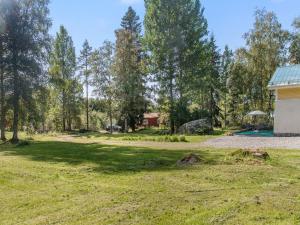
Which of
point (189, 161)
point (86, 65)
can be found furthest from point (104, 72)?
point (189, 161)

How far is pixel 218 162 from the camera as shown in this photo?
390 inches

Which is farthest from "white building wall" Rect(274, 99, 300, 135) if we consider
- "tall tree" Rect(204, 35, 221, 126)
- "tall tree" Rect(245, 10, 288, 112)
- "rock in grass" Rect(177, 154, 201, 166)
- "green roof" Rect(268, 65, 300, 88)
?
"tall tree" Rect(204, 35, 221, 126)

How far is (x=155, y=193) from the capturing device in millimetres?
6527

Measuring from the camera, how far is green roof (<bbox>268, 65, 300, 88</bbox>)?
22.8 meters

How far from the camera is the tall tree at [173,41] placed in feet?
102

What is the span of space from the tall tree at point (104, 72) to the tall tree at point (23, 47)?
17338mm

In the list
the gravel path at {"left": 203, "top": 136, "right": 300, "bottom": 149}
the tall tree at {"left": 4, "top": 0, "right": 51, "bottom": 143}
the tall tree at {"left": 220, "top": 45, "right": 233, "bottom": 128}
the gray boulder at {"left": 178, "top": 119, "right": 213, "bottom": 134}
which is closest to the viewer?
the gravel path at {"left": 203, "top": 136, "right": 300, "bottom": 149}

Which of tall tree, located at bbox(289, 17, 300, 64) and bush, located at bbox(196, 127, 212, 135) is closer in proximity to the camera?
bush, located at bbox(196, 127, 212, 135)

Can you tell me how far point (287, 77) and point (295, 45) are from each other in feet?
62.7

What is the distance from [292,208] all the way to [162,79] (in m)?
27.8

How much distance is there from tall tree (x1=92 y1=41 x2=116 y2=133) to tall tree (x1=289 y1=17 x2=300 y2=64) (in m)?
19.6

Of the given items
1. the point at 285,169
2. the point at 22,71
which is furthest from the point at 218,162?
the point at 22,71

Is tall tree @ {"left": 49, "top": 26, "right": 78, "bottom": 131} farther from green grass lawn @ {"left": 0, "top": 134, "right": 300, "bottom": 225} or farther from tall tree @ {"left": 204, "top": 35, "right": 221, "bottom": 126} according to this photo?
green grass lawn @ {"left": 0, "top": 134, "right": 300, "bottom": 225}

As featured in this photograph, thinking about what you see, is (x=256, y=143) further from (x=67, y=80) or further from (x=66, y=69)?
(x=66, y=69)
